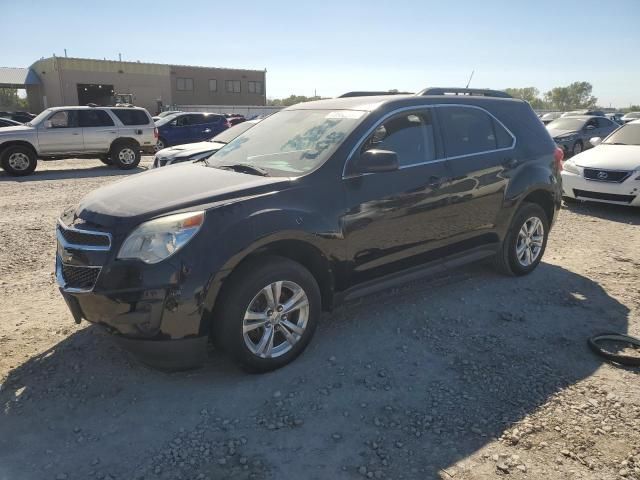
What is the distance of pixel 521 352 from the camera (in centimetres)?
377

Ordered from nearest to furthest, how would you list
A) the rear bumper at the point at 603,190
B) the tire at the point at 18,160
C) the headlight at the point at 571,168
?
the rear bumper at the point at 603,190, the headlight at the point at 571,168, the tire at the point at 18,160

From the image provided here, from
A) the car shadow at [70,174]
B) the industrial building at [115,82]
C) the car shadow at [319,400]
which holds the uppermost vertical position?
the industrial building at [115,82]

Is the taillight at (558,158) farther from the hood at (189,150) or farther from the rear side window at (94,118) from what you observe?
the rear side window at (94,118)

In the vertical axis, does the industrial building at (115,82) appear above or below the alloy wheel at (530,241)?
above

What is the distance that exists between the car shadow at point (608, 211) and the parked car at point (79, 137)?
12.3m

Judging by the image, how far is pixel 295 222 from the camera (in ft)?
11.0

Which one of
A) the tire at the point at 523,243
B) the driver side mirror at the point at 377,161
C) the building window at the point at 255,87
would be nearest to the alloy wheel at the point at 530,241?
the tire at the point at 523,243

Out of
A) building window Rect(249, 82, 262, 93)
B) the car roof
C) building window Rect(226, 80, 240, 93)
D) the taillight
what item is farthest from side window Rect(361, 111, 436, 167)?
building window Rect(249, 82, 262, 93)

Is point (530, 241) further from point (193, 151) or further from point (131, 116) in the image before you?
point (131, 116)

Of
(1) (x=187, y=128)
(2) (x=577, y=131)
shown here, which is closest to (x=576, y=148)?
(2) (x=577, y=131)

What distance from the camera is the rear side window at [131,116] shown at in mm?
15062

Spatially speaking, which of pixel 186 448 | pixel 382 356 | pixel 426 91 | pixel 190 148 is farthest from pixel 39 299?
pixel 190 148

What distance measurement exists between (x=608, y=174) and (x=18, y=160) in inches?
563

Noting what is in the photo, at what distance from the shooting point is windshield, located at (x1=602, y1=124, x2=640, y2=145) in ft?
31.5
